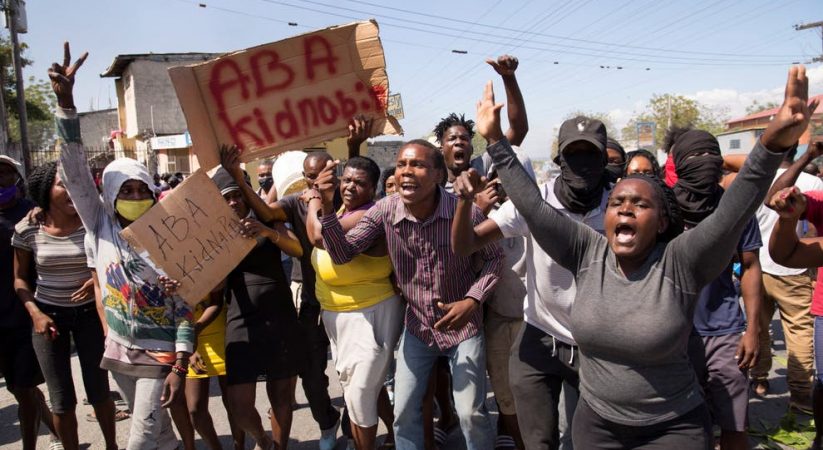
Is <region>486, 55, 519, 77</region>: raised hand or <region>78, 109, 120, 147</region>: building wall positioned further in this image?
<region>78, 109, 120, 147</region>: building wall

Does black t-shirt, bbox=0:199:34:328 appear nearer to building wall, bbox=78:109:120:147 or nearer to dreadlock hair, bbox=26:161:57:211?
dreadlock hair, bbox=26:161:57:211

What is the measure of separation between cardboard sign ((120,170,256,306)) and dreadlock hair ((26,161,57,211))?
37.7 inches

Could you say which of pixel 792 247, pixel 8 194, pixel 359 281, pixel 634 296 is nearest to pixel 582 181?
pixel 634 296

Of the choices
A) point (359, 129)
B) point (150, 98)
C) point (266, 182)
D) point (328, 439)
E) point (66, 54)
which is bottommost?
point (328, 439)

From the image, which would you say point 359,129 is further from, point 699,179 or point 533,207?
point 699,179

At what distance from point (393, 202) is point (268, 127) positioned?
35.7 inches

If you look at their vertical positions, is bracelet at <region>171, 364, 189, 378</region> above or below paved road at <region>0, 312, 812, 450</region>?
above

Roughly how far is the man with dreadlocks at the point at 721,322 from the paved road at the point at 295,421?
1359 millimetres

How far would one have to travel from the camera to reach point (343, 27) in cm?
349

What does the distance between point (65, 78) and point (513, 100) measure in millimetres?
2239

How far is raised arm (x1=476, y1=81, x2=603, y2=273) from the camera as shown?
2.34 metres

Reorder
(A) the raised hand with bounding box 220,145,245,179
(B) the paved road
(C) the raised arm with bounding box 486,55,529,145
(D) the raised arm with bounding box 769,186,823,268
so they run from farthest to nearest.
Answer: (B) the paved road < (A) the raised hand with bounding box 220,145,245,179 < (D) the raised arm with bounding box 769,186,823,268 < (C) the raised arm with bounding box 486,55,529,145

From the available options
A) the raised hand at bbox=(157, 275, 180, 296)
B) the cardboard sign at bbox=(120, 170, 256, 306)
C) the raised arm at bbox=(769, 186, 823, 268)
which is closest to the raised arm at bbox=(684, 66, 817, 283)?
the raised arm at bbox=(769, 186, 823, 268)

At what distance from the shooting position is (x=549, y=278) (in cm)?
281
